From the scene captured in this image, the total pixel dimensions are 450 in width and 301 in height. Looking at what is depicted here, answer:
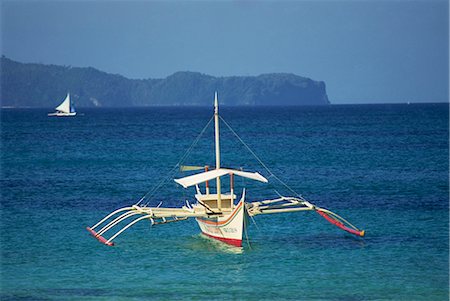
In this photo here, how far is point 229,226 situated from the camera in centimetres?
3400

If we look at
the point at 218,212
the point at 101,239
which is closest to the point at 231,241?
the point at 218,212

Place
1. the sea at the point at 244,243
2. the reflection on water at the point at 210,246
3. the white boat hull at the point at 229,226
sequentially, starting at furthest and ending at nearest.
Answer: the reflection on water at the point at 210,246
the white boat hull at the point at 229,226
the sea at the point at 244,243

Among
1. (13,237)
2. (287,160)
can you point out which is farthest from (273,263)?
Result: (287,160)

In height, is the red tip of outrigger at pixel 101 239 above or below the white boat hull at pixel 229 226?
below

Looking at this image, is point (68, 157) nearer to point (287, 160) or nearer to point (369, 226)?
point (287, 160)

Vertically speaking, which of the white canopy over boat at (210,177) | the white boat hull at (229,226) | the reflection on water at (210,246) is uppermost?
the white canopy over boat at (210,177)

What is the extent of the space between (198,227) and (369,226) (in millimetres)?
7708

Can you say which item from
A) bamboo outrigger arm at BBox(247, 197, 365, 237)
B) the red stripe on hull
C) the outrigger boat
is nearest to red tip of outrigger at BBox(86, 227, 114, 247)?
the outrigger boat

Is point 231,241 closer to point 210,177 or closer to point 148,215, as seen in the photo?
point 210,177

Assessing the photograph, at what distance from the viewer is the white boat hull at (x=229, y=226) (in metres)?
33.1

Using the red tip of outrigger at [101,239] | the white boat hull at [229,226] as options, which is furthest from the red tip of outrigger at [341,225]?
the red tip of outrigger at [101,239]

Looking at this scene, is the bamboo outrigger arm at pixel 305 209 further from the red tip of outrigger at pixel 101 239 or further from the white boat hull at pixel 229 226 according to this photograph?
the red tip of outrigger at pixel 101 239

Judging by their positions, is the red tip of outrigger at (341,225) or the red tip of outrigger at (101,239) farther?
the red tip of outrigger at (341,225)

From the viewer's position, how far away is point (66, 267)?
104ft
